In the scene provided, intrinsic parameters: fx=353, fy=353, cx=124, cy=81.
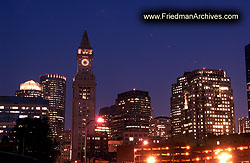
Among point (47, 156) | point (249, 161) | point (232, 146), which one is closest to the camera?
point (47, 156)

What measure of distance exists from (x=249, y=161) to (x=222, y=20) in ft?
395

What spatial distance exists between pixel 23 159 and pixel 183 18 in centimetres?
3093

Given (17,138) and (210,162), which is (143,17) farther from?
(210,162)

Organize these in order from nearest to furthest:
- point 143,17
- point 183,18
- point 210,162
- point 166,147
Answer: point 183,18, point 143,17, point 210,162, point 166,147

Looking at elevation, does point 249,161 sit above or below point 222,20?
below

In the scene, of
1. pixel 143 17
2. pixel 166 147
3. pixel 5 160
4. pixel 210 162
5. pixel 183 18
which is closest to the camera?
pixel 5 160

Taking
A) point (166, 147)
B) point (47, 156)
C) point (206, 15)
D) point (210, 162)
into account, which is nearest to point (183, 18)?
point (206, 15)

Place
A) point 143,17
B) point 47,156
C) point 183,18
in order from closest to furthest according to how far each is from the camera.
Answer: point 183,18 < point 143,17 < point 47,156

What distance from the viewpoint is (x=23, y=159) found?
247 inches

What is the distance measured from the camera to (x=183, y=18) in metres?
35.2

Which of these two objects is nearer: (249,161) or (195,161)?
(249,161)

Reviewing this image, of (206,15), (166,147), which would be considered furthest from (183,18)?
(166,147)

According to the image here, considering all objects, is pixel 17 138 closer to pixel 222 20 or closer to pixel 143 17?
pixel 143 17

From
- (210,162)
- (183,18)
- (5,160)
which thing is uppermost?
(183,18)
